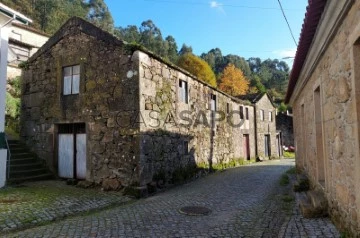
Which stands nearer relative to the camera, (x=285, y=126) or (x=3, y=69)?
(x=3, y=69)

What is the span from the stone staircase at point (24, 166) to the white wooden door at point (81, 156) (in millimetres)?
1189

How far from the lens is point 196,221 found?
18.0 ft

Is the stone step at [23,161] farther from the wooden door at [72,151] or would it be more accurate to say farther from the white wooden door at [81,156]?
the white wooden door at [81,156]

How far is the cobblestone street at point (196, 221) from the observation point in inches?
184

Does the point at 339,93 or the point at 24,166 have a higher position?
the point at 339,93

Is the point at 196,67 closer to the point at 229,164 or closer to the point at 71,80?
the point at 229,164

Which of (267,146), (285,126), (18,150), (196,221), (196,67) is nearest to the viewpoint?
(196,221)

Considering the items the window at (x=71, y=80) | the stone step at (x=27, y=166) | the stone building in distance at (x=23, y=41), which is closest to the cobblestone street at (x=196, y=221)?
the window at (x=71, y=80)

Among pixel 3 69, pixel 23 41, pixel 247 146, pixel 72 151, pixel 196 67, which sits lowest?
pixel 247 146

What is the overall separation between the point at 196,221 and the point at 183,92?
6.09m

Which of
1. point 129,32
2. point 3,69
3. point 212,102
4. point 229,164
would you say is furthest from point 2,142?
point 129,32

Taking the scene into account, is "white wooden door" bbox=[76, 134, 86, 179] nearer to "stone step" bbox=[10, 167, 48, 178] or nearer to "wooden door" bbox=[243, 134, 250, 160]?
"stone step" bbox=[10, 167, 48, 178]

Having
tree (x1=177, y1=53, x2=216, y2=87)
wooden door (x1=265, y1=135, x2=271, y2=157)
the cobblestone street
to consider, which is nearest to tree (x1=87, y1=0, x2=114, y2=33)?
tree (x1=177, y1=53, x2=216, y2=87)

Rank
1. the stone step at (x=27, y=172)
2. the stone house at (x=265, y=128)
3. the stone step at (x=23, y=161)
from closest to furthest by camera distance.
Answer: the stone step at (x=27, y=172), the stone step at (x=23, y=161), the stone house at (x=265, y=128)
